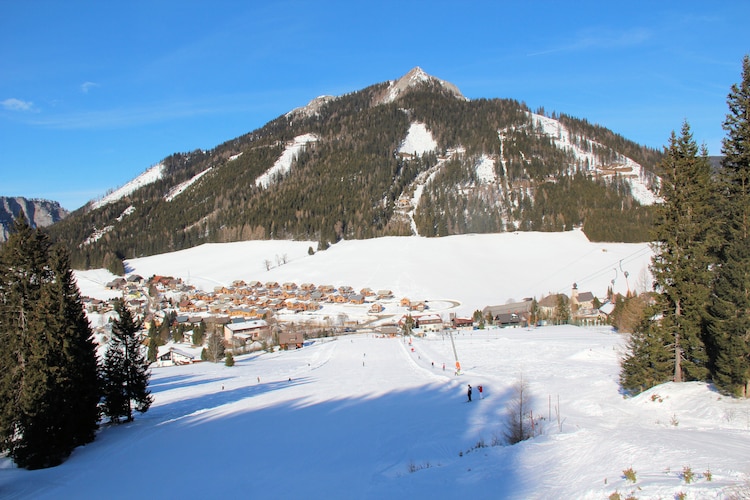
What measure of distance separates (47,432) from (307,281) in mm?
89927

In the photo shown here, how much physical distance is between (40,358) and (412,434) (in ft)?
53.8

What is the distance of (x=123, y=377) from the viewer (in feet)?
88.1

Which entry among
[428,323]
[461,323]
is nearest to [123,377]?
[428,323]

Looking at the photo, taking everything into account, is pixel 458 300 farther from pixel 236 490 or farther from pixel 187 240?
pixel 187 240

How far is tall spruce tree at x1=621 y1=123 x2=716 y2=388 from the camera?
1803 centimetres

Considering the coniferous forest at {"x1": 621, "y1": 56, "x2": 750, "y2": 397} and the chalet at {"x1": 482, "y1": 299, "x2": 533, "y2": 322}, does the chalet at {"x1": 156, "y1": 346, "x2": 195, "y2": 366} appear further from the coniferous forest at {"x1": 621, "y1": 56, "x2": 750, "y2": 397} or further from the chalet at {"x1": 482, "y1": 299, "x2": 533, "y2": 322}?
the coniferous forest at {"x1": 621, "y1": 56, "x2": 750, "y2": 397}

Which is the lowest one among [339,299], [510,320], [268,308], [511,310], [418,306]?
[510,320]

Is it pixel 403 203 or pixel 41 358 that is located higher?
pixel 403 203

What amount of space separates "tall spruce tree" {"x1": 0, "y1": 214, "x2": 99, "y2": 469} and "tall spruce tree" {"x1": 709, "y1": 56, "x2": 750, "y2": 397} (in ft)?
86.2

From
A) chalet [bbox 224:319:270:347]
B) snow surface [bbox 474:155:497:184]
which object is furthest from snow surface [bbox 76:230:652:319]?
snow surface [bbox 474:155:497:184]

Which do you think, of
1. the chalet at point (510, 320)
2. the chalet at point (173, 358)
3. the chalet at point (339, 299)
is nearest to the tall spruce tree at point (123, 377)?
the chalet at point (173, 358)

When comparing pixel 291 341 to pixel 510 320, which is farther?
pixel 510 320

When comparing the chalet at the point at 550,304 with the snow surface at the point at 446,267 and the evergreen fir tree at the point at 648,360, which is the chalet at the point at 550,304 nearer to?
the snow surface at the point at 446,267

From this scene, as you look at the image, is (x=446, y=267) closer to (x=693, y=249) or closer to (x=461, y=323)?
(x=461, y=323)
